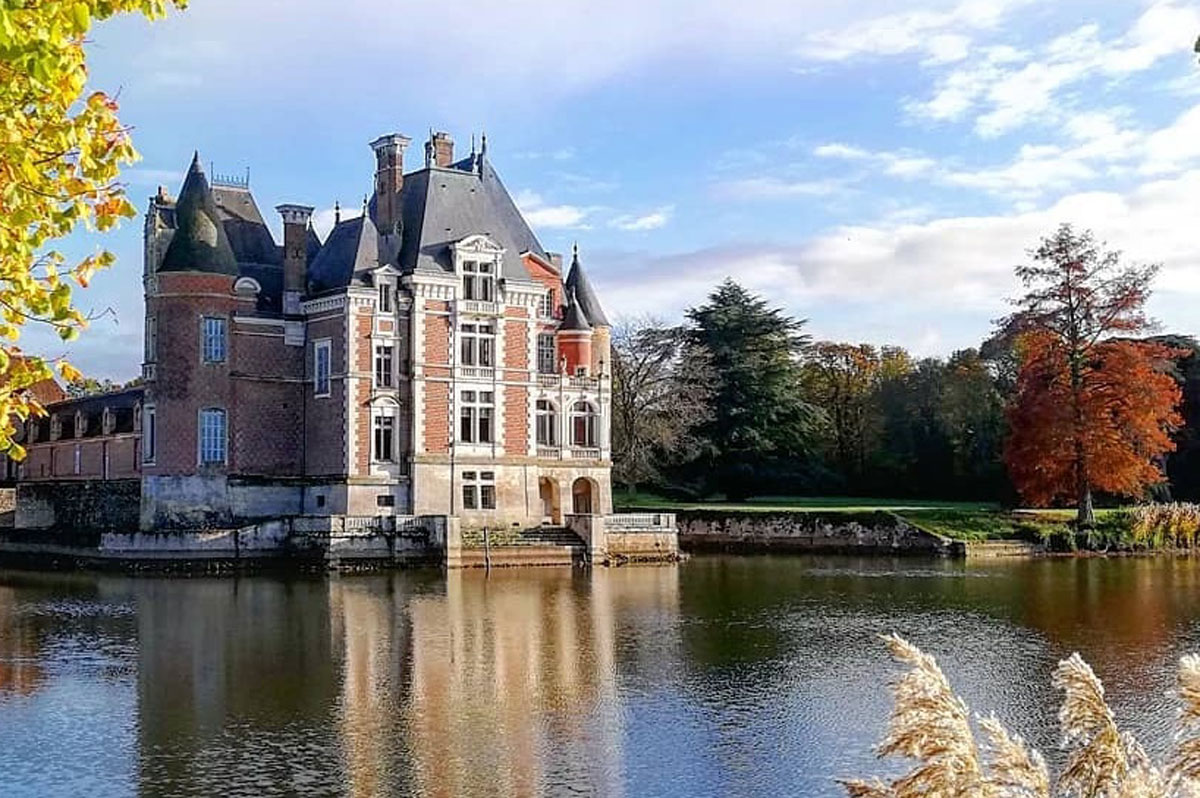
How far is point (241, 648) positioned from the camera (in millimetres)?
19250

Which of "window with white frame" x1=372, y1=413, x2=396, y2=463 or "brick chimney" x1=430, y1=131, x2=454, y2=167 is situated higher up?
"brick chimney" x1=430, y1=131, x2=454, y2=167

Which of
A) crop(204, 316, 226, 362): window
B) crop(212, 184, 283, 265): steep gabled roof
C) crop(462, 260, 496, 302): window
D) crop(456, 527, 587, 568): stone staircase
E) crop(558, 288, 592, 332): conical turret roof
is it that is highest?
crop(212, 184, 283, 265): steep gabled roof

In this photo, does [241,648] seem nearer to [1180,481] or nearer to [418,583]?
[418,583]

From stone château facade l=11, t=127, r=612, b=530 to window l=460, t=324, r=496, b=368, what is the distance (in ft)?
0.17

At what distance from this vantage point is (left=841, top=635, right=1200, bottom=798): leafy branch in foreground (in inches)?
149

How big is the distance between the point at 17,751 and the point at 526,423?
26.7m

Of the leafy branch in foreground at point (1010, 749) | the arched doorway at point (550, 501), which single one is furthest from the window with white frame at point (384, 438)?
the leafy branch in foreground at point (1010, 749)

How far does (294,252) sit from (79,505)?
35.4 ft

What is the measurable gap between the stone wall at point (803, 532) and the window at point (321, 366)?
477 inches

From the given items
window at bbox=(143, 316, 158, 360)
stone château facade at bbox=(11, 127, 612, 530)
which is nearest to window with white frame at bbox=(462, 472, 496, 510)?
stone château facade at bbox=(11, 127, 612, 530)

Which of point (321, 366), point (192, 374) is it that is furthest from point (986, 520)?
point (192, 374)

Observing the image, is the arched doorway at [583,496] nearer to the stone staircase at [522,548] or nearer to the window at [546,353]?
the window at [546,353]

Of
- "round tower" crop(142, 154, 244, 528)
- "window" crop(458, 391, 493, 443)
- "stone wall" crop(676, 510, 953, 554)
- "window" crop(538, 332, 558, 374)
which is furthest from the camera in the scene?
"window" crop(538, 332, 558, 374)

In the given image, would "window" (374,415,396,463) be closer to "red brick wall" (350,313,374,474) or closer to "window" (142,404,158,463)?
"red brick wall" (350,313,374,474)
